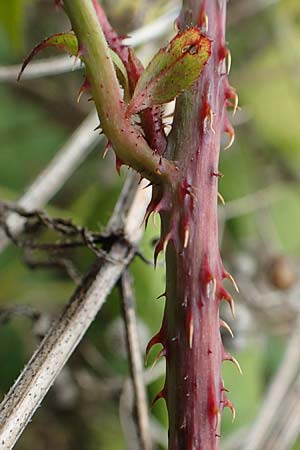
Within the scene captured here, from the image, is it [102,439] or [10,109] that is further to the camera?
[10,109]

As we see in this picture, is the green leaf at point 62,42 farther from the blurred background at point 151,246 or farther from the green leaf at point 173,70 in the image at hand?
the blurred background at point 151,246

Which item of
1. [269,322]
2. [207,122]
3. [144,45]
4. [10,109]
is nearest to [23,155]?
[10,109]

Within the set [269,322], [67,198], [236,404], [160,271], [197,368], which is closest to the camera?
[197,368]

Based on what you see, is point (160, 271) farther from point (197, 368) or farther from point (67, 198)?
point (67, 198)

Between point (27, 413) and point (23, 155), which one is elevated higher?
point (23, 155)

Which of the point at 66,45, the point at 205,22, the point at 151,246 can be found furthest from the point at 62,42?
the point at 151,246

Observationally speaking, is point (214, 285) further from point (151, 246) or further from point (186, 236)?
point (151, 246)

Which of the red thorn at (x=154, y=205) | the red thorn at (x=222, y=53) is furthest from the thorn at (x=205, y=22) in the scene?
the red thorn at (x=154, y=205)
